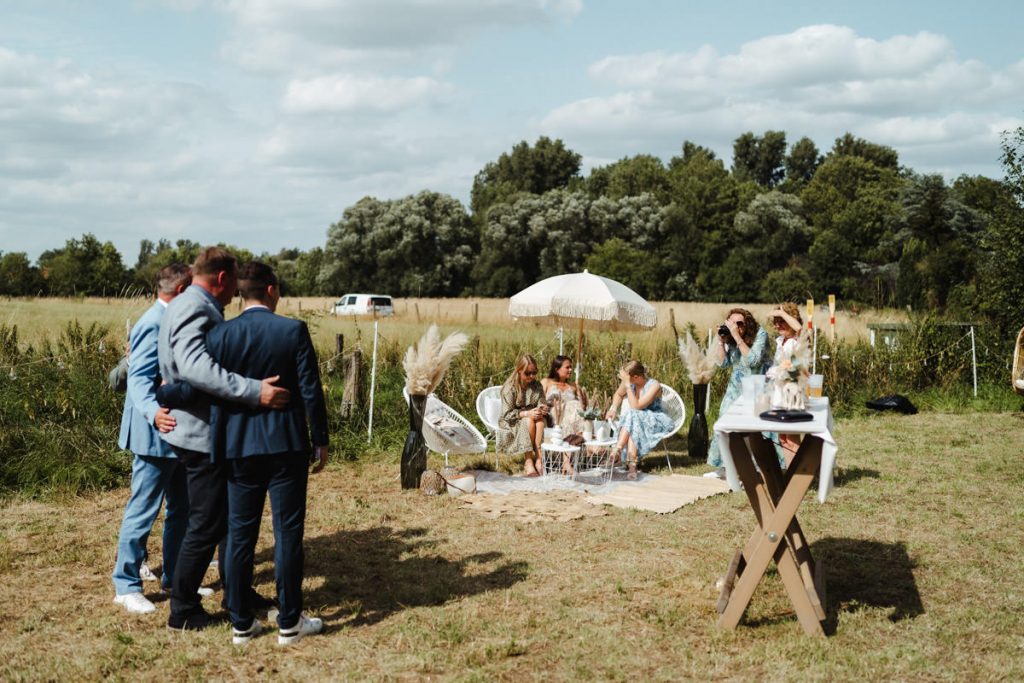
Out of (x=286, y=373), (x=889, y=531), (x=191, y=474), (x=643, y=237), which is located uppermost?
(x=643, y=237)

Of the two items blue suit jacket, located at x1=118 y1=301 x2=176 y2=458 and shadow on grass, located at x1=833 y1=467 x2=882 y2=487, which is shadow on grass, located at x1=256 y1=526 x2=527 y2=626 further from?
shadow on grass, located at x1=833 y1=467 x2=882 y2=487

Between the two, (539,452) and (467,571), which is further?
(539,452)

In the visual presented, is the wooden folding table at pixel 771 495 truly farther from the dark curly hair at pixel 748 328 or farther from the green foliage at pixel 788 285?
the green foliage at pixel 788 285

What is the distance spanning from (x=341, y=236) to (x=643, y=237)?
15.2 metres

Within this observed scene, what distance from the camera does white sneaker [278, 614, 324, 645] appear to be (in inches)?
156

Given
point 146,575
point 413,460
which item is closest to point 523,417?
point 413,460

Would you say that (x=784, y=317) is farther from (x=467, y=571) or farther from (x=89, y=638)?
(x=89, y=638)

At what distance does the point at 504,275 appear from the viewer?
4491 centimetres

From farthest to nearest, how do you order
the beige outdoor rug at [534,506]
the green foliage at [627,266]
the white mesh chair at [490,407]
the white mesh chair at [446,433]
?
the green foliage at [627,266], the white mesh chair at [490,407], the white mesh chair at [446,433], the beige outdoor rug at [534,506]

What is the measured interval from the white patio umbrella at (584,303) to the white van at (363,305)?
19242mm

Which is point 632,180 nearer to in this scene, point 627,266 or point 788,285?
point 627,266

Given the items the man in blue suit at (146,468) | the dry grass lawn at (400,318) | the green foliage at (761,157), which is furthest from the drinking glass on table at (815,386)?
the green foliage at (761,157)

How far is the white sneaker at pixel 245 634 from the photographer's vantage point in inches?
156

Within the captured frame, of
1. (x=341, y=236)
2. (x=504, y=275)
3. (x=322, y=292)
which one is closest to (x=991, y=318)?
(x=504, y=275)
